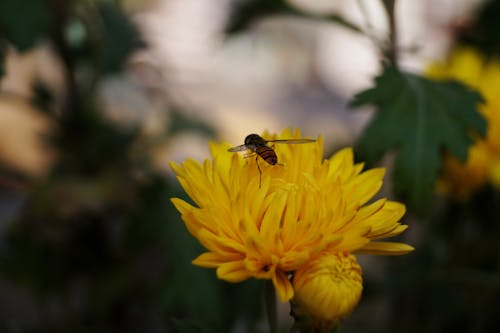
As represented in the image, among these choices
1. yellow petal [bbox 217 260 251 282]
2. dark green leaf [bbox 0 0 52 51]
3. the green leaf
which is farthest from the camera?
dark green leaf [bbox 0 0 52 51]

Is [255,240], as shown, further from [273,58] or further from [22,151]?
[273,58]

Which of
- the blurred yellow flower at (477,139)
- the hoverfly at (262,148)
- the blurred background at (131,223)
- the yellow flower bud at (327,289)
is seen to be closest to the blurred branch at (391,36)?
the blurred background at (131,223)

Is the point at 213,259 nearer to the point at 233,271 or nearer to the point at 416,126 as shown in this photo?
the point at 233,271

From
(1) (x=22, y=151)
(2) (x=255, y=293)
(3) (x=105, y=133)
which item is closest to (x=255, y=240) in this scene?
(2) (x=255, y=293)

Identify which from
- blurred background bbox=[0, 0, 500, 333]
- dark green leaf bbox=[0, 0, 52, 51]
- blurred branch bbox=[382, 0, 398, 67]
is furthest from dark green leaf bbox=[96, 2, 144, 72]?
blurred branch bbox=[382, 0, 398, 67]

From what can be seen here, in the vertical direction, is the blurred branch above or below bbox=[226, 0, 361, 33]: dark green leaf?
below

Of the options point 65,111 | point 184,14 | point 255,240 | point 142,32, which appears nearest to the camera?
point 255,240

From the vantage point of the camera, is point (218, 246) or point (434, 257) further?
point (434, 257)

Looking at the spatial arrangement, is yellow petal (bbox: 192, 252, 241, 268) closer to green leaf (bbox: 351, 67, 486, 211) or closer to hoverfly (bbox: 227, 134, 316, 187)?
hoverfly (bbox: 227, 134, 316, 187)
